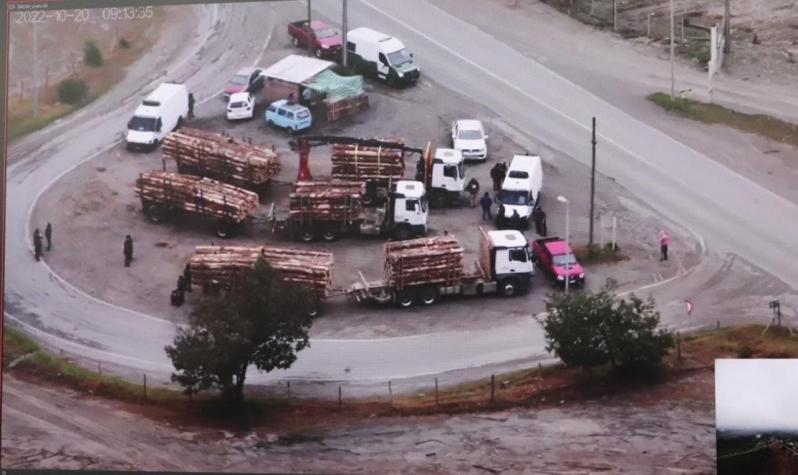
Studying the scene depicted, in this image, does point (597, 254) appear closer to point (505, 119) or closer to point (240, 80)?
point (505, 119)

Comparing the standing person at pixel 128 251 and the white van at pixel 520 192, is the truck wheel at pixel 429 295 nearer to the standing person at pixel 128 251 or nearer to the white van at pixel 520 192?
the white van at pixel 520 192

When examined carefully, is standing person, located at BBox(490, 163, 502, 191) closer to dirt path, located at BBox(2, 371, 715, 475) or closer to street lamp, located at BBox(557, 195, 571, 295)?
street lamp, located at BBox(557, 195, 571, 295)

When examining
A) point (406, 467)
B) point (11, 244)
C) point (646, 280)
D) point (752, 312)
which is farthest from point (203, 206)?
point (752, 312)

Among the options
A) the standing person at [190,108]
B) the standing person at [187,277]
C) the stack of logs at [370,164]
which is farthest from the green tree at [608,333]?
the standing person at [190,108]

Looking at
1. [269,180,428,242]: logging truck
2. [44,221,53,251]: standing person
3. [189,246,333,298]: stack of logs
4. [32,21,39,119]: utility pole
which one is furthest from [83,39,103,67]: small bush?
[269,180,428,242]: logging truck

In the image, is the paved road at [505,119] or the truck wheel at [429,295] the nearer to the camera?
the paved road at [505,119]

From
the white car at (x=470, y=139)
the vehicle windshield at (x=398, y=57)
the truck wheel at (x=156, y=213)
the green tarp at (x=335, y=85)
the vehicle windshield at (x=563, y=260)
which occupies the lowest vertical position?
the vehicle windshield at (x=563, y=260)

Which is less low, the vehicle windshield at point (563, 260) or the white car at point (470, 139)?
the white car at point (470, 139)
